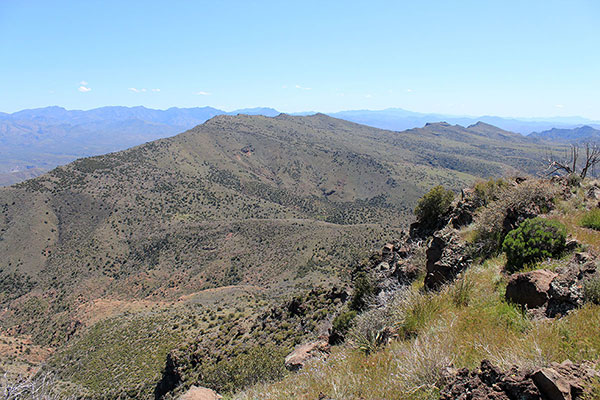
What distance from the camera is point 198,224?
232 feet

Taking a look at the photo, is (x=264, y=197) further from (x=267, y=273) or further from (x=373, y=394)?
(x=373, y=394)

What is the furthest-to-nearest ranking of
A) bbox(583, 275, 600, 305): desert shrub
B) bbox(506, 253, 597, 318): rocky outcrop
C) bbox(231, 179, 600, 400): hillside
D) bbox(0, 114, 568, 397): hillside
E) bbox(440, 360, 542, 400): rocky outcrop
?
bbox(0, 114, 568, 397): hillside
bbox(506, 253, 597, 318): rocky outcrop
bbox(583, 275, 600, 305): desert shrub
bbox(231, 179, 600, 400): hillside
bbox(440, 360, 542, 400): rocky outcrop

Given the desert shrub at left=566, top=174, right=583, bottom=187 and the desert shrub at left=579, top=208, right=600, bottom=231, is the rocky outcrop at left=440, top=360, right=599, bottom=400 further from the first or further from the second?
the desert shrub at left=566, top=174, right=583, bottom=187

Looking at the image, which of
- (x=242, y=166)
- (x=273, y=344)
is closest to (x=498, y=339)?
(x=273, y=344)

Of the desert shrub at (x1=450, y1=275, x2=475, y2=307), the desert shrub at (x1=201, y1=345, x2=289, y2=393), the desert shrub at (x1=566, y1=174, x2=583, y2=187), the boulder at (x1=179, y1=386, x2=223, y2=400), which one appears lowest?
the desert shrub at (x1=201, y1=345, x2=289, y2=393)

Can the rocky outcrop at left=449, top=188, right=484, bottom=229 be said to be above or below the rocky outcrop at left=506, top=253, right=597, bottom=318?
below

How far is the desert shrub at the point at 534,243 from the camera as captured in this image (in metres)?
6.63

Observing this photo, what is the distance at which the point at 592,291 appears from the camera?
14.7ft

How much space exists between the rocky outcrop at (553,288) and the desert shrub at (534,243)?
1.07 m

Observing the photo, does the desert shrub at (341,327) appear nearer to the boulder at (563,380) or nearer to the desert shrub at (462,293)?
the desert shrub at (462,293)

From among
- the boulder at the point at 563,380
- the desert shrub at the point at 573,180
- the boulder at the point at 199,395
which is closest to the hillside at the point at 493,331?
the boulder at the point at 563,380

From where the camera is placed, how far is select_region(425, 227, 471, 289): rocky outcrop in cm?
826

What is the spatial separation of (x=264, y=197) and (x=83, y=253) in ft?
181

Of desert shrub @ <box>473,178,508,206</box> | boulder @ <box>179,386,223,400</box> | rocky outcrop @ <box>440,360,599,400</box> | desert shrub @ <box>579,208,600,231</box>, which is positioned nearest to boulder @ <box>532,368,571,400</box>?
rocky outcrop @ <box>440,360,599,400</box>
